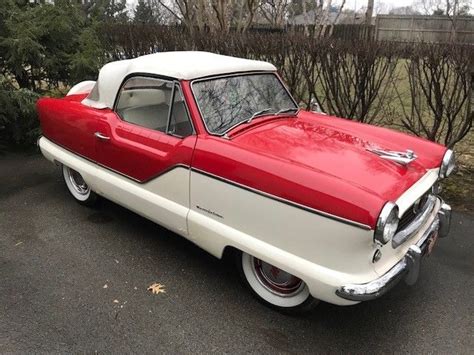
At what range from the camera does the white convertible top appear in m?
3.28

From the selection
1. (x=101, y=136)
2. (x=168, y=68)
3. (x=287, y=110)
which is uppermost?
(x=168, y=68)

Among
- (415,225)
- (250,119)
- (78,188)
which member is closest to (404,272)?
(415,225)

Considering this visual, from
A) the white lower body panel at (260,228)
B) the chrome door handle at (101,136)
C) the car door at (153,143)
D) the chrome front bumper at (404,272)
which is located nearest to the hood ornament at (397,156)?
the chrome front bumper at (404,272)

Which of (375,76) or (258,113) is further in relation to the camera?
(375,76)

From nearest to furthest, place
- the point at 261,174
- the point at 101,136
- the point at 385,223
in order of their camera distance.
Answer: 1. the point at 385,223
2. the point at 261,174
3. the point at 101,136

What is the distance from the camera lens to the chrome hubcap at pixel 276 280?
2836mm

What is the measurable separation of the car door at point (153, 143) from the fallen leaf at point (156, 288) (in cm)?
44

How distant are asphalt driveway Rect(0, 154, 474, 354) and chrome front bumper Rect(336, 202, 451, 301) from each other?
0.44 metres

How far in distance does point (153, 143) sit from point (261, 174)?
1.07 meters

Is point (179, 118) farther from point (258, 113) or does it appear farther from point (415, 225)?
point (415, 225)

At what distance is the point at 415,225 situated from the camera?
2779 millimetres

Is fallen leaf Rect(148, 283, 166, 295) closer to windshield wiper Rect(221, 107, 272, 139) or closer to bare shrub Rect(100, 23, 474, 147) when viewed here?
windshield wiper Rect(221, 107, 272, 139)

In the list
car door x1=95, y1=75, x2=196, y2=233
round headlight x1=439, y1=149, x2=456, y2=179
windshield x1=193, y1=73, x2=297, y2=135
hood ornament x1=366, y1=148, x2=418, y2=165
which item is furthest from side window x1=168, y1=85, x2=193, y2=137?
round headlight x1=439, y1=149, x2=456, y2=179

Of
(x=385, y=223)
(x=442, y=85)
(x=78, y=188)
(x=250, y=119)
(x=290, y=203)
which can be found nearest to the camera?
(x=385, y=223)
